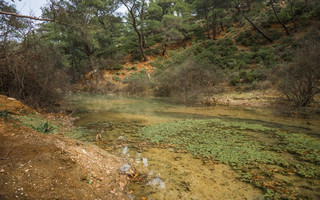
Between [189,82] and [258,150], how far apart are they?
398 inches

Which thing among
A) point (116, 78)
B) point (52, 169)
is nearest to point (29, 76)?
point (52, 169)

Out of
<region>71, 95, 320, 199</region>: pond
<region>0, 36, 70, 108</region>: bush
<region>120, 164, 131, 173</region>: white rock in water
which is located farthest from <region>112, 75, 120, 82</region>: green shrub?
<region>120, 164, 131, 173</region>: white rock in water

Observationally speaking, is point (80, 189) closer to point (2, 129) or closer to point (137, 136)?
point (2, 129)

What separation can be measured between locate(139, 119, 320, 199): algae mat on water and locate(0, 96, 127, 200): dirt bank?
2.12 meters

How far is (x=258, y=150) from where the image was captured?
4539 mm

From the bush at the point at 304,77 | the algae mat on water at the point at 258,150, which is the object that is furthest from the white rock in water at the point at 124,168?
the bush at the point at 304,77

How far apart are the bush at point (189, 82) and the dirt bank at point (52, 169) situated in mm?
9798

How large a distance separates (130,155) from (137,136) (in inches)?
56.2

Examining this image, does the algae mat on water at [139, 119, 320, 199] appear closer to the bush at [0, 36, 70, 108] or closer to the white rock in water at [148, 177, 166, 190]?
the white rock in water at [148, 177, 166, 190]

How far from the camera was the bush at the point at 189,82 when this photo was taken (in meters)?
13.3

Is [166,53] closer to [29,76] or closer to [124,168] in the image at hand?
[29,76]

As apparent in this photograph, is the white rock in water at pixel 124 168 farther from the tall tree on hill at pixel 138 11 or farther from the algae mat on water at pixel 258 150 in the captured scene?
the tall tree on hill at pixel 138 11

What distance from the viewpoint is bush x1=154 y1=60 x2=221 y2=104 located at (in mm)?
13266

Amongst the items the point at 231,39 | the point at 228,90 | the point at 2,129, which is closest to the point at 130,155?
the point at 2,129
